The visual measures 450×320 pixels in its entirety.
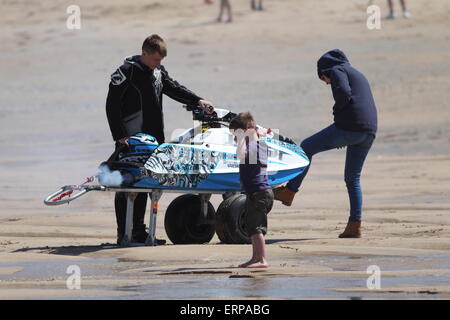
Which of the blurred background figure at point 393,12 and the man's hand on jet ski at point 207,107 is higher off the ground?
the blurred background figure at point 393,12

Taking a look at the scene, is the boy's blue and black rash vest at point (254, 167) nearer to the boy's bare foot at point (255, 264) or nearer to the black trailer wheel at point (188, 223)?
the boy's bare foot at point (255, 264)

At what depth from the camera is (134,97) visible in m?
11.2

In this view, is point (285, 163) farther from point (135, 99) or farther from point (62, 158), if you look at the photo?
point (62, 158)

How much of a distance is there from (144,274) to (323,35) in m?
24.7

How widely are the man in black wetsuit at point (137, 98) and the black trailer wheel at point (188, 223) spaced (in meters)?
0.52

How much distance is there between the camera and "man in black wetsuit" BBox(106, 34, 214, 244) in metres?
11.2

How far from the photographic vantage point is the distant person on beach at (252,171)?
394 inches

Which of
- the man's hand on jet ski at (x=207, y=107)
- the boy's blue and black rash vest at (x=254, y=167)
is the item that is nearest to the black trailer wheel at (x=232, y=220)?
the man's hand on jet ski at (x=207, y=107)

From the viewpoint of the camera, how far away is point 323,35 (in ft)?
111

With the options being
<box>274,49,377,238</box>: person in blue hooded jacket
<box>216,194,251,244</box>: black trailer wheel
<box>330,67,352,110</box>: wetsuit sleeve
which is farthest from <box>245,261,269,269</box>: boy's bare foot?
<box>330,67,352,110</box>: wetsuit sleeve

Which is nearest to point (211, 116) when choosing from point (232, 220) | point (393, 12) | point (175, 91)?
point (175, 91)

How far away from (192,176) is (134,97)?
88cm

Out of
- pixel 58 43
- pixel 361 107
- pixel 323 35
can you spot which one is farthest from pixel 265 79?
pixel 361 107

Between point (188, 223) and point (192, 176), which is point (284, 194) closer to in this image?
point (188, 223)
